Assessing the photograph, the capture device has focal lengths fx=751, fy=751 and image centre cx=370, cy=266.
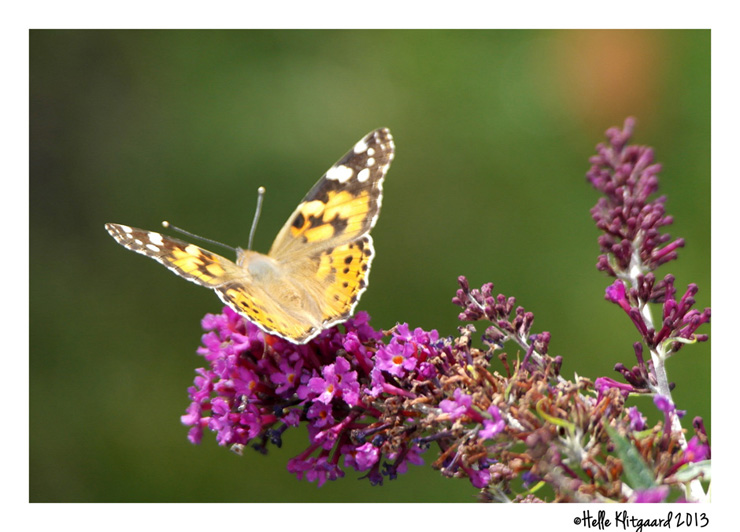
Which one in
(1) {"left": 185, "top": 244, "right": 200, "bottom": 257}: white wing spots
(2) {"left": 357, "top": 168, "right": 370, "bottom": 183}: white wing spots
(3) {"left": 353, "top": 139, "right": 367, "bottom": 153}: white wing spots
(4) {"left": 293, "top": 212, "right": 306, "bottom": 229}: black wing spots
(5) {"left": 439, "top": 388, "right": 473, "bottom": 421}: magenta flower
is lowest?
(5) {"left": 439, "top": 388, "right": 473, "bottom": 421}: magenta flower

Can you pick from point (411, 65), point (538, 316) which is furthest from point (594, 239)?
point (411, 65)

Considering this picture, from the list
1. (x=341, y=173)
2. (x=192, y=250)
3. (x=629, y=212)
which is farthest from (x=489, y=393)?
(x=192, y=250)

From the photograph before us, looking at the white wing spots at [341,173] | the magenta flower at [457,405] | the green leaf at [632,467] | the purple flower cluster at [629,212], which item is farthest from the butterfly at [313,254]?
the green leaf at [632,467]

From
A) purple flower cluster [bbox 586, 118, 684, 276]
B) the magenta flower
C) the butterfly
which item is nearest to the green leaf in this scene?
the magenta flower

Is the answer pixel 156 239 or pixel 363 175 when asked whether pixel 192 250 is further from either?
pixel 363 175

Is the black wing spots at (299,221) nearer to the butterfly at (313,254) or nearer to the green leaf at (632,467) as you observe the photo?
the butterfly at (313,254)

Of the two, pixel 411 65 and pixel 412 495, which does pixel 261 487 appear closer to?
pixel 412 495

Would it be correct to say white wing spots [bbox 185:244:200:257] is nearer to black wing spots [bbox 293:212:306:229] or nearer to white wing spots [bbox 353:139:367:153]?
black wing spots [bbox 293:212:306:229]

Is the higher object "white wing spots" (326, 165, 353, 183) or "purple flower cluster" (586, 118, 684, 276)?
"white wing spots" (326, 165, 353, 183)
